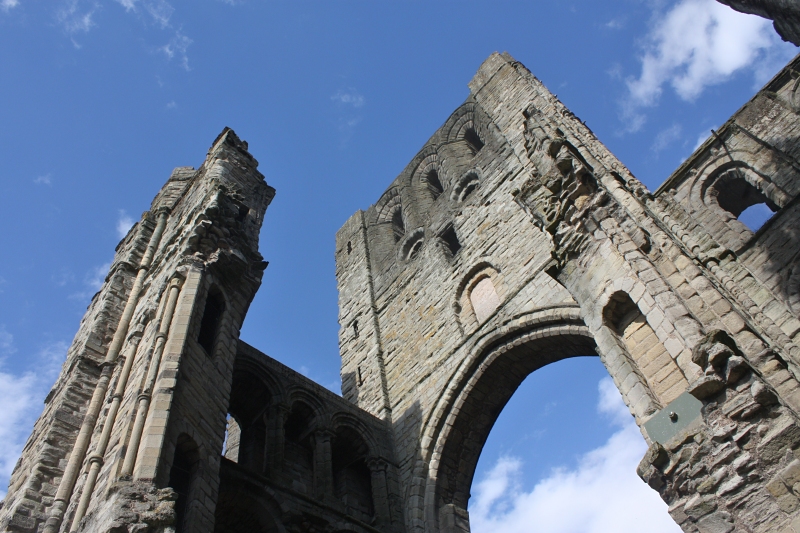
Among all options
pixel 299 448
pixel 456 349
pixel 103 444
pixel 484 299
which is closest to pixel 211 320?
pixel 103 444

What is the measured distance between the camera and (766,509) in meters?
3.45

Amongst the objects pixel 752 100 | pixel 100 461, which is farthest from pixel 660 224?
pixel 100 461

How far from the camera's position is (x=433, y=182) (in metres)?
15.5

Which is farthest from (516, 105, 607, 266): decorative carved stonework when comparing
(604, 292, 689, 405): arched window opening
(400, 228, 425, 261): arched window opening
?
(400, 228, 425, 261): arched window opening

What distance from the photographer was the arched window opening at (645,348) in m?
4.41

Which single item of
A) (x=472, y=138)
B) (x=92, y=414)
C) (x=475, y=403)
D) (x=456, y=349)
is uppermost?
(x=472, y=138)

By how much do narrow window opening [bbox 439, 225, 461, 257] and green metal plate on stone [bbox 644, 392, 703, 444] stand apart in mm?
7750

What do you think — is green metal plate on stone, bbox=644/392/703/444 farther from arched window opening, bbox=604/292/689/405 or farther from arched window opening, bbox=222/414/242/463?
arched window opening, bbox=222/414/242/463

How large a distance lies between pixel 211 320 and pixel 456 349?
385cm

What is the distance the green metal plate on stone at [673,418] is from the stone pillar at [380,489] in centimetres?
473

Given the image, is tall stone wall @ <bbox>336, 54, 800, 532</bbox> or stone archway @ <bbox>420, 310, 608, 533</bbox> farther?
stone archway @ <bbox>420, 310, 608, 533</bbox>

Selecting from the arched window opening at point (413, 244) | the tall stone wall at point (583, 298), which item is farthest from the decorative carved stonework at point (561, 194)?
the arched window opening at point (413, 244)

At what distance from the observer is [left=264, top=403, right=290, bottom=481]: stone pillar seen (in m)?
7.54

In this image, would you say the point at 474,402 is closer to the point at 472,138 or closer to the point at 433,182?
the point at 433,182
